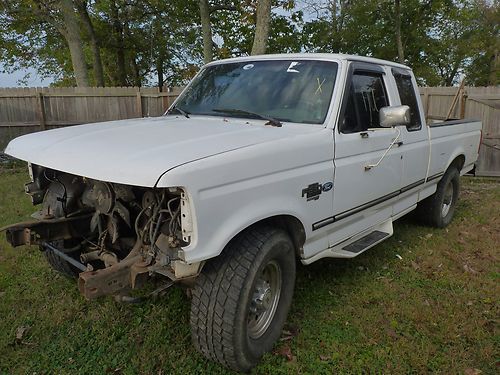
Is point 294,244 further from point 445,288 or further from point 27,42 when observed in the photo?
point 27,42

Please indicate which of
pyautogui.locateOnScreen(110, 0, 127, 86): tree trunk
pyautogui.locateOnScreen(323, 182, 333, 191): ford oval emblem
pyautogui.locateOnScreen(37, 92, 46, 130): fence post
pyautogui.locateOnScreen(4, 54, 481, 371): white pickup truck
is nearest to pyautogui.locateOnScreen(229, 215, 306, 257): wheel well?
pyautogui.locateOnScreen(4, 54, 481, 371): white pickup truck

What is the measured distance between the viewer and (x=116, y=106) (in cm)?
1216

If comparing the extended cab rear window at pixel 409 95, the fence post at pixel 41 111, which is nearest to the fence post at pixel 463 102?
the extended cab rear window at pixel 409 95

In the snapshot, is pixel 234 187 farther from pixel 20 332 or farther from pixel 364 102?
pixel 20 332

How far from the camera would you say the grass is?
9.63 ft

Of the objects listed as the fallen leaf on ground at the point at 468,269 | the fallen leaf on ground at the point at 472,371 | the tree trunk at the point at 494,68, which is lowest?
the fallen leaf on ground at the point at 472,371

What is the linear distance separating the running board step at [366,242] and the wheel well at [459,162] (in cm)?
227

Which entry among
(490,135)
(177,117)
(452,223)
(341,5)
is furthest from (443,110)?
(341,5)

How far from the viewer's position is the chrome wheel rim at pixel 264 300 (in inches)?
113

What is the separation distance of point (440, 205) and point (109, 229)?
4448 millimetres

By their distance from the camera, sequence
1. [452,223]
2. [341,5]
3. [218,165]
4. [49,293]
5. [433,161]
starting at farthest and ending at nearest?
A: [341,5] < [452,223] < [433,161] < [49,293] < [218,165]

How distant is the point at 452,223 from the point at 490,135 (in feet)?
20.2

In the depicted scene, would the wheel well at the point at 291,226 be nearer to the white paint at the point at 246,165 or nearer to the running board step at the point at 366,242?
the white paint at the point at 246,165

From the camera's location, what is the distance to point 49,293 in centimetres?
382
